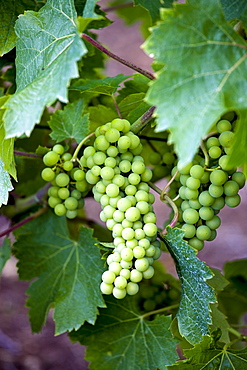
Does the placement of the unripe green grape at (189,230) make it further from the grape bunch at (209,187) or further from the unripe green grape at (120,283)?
the unripe green grape at (120,283)

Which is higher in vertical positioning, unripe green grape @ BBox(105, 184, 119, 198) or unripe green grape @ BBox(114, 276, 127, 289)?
unripe green grape @ BBox(105, 184, 119, 198)

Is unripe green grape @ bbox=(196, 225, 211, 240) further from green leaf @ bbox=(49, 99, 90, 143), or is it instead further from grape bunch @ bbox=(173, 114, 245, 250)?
green leaf @ bbox=(49, 99, 90, 143)

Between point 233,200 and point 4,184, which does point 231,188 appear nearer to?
point 233,200

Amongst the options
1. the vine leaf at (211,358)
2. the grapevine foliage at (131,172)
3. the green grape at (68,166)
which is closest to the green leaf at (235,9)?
the grapevine foliage at (131,172)

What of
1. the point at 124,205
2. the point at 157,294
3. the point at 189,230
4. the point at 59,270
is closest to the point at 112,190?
the point at 124,205

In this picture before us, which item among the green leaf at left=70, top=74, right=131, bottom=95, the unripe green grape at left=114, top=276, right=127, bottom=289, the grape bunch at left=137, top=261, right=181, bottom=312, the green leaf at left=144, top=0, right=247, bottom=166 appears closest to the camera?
the green leaf at left=144, top=0, right=247, bottom=166

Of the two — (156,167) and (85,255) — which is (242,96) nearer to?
(156,167)

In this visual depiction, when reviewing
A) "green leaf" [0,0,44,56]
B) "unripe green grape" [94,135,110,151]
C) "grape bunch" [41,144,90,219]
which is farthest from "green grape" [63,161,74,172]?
"green leaf" [0,0,44,56]
